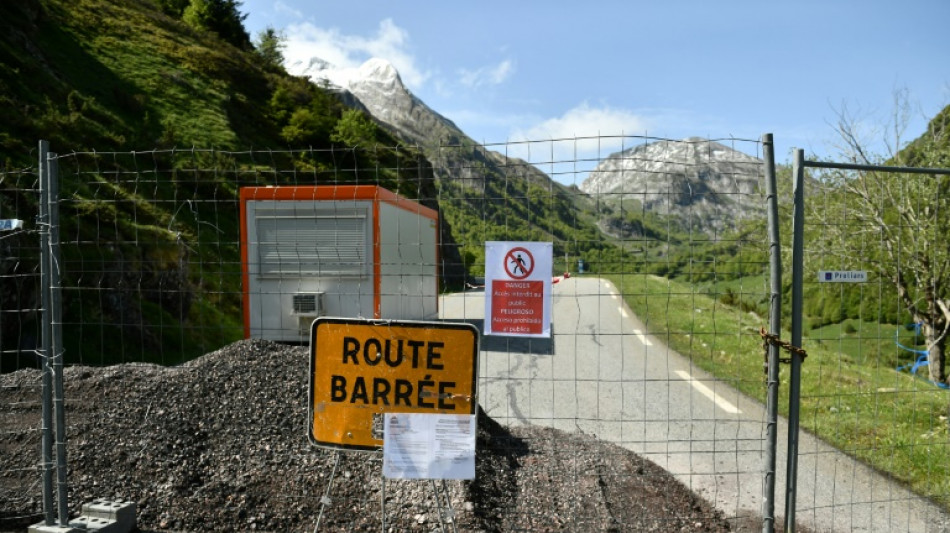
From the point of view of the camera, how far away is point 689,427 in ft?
26.1

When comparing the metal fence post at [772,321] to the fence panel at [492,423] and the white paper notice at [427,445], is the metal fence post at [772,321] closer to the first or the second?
the fence panel at [492,423]

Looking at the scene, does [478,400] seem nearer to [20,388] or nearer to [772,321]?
[772,321]

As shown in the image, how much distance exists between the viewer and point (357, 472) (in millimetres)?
4984

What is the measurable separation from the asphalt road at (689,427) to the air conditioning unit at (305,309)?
6.21 feet

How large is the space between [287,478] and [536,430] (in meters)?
2.54

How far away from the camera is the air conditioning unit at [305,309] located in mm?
8798

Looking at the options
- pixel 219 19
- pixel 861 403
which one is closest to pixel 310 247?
pixel 861 403

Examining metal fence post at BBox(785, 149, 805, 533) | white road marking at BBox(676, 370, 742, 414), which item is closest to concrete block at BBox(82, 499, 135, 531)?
metal fence post at BBox(785, 149, 805, 533)

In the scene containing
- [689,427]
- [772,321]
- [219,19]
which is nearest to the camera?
[772,321]

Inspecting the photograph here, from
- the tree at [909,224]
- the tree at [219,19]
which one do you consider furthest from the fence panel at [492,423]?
the tree at [219,19]

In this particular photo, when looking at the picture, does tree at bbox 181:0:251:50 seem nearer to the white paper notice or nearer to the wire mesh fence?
the wire mesh fence

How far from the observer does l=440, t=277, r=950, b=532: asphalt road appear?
517 centimetres

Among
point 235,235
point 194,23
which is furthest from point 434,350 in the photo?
point 194,23

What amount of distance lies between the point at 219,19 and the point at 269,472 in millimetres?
57482
